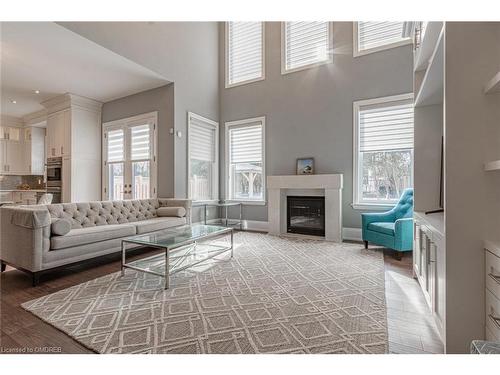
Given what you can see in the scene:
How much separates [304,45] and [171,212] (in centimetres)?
419

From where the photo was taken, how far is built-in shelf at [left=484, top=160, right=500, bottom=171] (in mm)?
1199

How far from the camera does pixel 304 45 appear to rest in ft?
16.9

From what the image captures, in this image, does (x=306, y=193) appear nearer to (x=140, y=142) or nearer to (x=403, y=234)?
(x=403, y=234)

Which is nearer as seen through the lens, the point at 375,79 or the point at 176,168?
the point at 375,79

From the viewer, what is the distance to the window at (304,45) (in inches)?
194

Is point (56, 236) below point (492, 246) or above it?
below

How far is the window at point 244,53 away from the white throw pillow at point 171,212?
3.19 m

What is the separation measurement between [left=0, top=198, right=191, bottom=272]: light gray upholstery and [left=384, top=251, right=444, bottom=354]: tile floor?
3062 millimetres

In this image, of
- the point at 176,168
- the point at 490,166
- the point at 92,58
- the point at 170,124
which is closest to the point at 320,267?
the point at 490,166

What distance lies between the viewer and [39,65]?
4.08 metres

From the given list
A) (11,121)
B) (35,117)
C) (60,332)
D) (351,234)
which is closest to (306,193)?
(351,234)

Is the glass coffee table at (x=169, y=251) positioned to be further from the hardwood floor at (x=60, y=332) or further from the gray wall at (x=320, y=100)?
the gray wall at (x=320, y=100)
